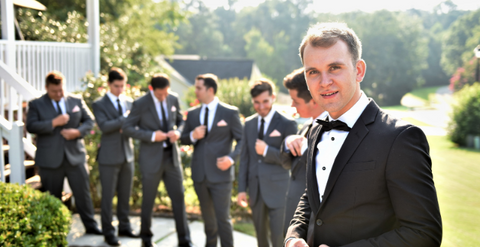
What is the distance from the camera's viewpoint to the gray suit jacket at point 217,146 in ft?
16.8

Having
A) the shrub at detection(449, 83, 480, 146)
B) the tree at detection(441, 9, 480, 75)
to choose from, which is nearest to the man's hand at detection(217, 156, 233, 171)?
the shrub at detection(449, 83, 480, 146)

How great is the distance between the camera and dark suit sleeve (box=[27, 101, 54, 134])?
5.29 meters

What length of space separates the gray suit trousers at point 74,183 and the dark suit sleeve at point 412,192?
16.7 ft

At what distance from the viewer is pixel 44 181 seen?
5.55m

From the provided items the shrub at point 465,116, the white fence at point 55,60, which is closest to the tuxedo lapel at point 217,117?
the white fence at point 55,60

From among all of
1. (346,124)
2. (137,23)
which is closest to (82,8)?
(137,23)

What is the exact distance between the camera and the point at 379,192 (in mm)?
1651

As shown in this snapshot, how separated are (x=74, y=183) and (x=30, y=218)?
6.94 feet

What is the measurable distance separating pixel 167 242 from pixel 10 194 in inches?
101

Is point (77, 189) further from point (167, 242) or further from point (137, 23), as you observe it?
point (137, 23)

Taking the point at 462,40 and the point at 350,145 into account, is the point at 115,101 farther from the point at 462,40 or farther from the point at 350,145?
the point at 462,40

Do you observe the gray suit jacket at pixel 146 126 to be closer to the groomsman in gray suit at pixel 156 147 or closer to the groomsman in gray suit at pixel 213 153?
the groomsman in gray suit at pixel 156 147

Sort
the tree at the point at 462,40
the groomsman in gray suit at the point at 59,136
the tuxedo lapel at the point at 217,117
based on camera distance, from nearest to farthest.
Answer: the tuxedo lapel at the point at 217,117
the groomsman in gray suit at the point at 59,136
the tree at the point at 462,40

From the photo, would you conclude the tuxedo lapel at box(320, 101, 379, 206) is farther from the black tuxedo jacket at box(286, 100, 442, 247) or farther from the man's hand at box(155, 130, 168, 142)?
the man's hand at box(155, 130, 168, 142)
